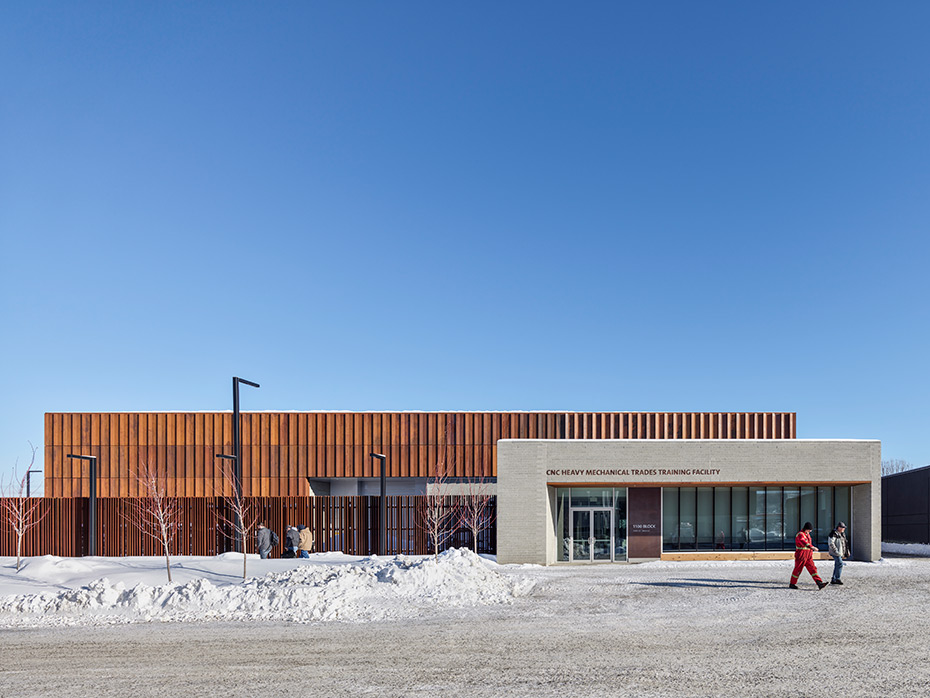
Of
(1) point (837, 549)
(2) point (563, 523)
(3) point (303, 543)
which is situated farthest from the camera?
(2) point (563, 523)

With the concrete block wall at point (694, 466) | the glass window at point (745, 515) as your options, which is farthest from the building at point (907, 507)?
the concrete block wall at point (694, 466)

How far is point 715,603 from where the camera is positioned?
56.3 ft

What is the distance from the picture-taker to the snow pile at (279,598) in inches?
623

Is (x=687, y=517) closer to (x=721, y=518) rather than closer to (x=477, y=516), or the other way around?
(x=721, y=518)

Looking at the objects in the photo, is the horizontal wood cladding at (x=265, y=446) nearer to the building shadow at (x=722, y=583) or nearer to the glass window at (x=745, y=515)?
the glass window at (x=745, y=515)

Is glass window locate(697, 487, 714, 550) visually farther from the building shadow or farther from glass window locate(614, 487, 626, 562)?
the building shadow

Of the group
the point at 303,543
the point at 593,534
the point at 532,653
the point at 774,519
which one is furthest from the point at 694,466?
the point at 532,653

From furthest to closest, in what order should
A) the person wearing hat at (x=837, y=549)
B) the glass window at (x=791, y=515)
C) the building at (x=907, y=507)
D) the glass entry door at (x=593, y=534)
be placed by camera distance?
the building at (x=907, y=507)
the glass window at (x=791, y=515)
the glass entry door at (x=593, y=534)
the person wearing hat at (x=837, y=549)

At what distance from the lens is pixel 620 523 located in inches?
1235

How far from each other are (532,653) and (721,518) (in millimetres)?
21619

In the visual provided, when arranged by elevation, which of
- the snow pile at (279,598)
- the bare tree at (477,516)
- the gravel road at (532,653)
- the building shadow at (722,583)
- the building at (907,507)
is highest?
the gravel road at (532,653)

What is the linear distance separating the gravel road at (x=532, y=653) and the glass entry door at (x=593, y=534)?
13.1 m

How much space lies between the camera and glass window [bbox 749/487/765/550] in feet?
104

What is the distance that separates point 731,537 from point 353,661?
23.4 meters
